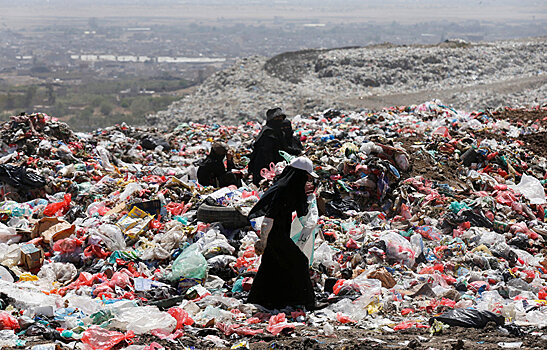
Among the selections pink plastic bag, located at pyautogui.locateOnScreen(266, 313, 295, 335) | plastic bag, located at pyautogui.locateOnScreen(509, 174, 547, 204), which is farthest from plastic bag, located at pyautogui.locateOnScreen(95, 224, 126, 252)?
plastic bag, located at pyautogui.locateOnScreen(509, 174, 547, 204)

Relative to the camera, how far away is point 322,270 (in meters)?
5.15

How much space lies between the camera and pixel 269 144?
25.8 ft

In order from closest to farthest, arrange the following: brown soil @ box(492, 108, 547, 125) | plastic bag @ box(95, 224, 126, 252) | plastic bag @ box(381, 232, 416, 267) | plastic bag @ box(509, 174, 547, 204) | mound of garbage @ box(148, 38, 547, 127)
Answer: plastic bag @ box(381, 232, 416, 267)
plastic bag @ box(95, 224, 126, 252)
plastic bag @ box(509, 174, 547, 204)
brown soil @ box(492, 108, 547, 125)
mound of garbage @ box(148, 38, 547, 127)

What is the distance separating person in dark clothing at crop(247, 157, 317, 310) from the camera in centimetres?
403

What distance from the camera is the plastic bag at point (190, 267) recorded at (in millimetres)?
4887

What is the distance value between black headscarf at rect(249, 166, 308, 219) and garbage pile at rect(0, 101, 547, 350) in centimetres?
51

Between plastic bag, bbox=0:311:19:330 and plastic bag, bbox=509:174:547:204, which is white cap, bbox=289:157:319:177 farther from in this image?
plastic bag, bbox=509:174:547:204

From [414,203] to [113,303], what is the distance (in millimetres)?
4267

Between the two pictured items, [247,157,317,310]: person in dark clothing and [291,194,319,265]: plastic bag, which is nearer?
[247,157,317,310]: person in dark clothing

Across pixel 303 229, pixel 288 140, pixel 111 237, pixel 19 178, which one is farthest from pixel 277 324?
pixel 19 178

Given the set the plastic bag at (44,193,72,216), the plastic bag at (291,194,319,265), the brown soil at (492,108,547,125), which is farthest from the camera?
the brown soil at (492,108,547,125)

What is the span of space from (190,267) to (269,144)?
10.9 feet

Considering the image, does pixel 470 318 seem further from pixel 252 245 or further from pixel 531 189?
pixel 531 189

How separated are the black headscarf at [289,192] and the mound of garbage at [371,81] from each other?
64.7 feet
